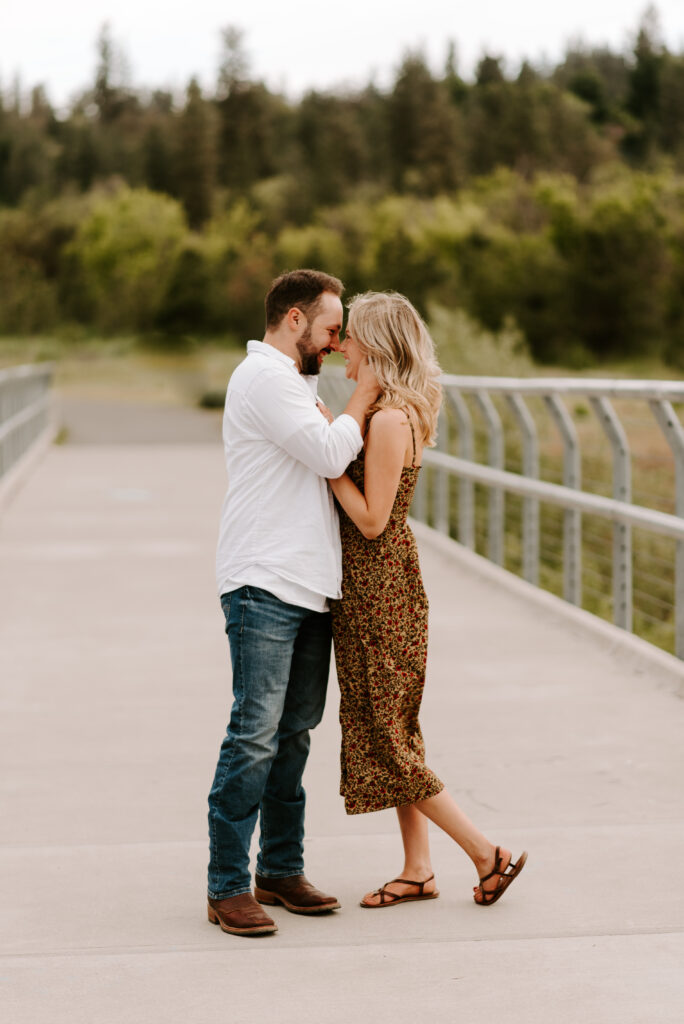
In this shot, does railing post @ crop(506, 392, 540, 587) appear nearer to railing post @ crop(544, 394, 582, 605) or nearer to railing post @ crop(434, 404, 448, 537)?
railing post @ crop(544, 394, 582, 605)

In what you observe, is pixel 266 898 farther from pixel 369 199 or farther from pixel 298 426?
pixel 369 199

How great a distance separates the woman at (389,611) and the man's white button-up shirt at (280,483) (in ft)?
0.24

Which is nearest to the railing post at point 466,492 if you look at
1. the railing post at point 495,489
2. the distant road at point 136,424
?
the railing post at point 495,489

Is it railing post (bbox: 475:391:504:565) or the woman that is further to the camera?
railing post (bbox: 475:391:504:565)

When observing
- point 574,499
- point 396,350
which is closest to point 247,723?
point 396,350

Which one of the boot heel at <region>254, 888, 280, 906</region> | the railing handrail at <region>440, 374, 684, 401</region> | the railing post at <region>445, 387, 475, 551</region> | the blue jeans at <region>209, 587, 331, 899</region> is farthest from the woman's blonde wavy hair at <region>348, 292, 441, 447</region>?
the railing post at <region>445, 387, 475, 551</region>

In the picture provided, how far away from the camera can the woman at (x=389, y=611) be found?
3822mm

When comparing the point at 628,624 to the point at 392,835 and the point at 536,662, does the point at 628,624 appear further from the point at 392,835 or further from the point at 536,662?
the point at 392,835

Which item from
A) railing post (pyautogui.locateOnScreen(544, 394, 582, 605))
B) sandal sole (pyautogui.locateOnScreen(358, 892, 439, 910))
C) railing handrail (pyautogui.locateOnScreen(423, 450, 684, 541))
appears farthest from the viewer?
railing post (pyautogui.locateOnScreen(544, 394, 582, 605))

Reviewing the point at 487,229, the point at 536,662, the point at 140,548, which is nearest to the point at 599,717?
the point at 536,662

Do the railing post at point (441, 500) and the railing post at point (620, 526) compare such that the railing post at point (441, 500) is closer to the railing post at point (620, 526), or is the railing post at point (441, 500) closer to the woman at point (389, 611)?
the railing post at point (620, 526)

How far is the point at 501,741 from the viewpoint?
5648 millimetres

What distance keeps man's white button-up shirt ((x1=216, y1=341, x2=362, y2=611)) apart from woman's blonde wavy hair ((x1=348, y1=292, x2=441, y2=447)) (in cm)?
14

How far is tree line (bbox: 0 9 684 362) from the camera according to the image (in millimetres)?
68250
